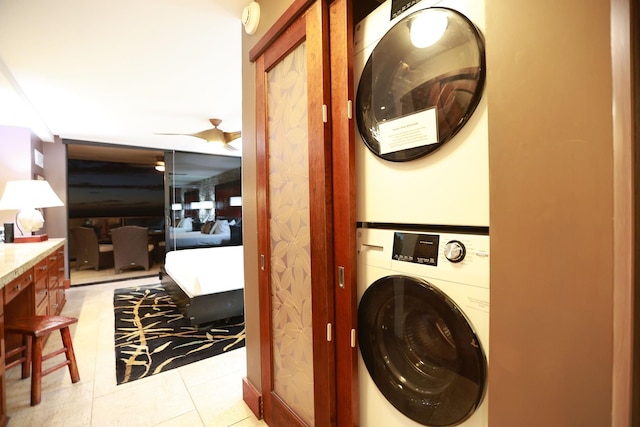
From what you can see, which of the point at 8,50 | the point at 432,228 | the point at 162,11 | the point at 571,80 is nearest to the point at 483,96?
the point at 571,80

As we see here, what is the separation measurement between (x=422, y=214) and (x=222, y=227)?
5.93 meters

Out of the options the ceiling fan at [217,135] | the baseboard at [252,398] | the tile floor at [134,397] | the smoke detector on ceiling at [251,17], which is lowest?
the tile floor at [134,397]

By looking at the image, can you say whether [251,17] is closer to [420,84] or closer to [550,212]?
[420,84]

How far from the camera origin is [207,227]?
6.15 meters

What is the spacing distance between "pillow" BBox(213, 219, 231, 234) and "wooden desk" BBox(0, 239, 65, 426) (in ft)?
9.19

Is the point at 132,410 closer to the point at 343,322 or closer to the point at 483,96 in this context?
the point at 343,322

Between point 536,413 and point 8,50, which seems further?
point 8,50

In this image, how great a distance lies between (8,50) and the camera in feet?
6.95

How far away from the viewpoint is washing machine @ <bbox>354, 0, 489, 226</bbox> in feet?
2.63

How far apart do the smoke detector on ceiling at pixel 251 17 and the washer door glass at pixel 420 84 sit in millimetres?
1009

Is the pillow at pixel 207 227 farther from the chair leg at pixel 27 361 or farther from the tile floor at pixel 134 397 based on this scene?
the chair leg at pixel 27 361

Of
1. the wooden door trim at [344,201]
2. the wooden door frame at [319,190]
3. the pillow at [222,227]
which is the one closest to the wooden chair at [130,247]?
the pillow at [222,227]

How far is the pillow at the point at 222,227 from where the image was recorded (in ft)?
20.4

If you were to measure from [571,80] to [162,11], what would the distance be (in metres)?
2.23
